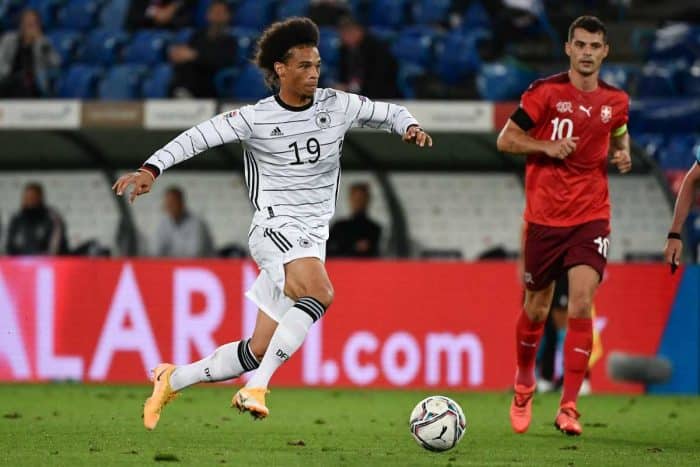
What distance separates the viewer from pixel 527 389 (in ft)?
28.2

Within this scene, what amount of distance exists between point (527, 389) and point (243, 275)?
5002 millimetres

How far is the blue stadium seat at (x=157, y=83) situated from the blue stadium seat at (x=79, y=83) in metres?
0.61

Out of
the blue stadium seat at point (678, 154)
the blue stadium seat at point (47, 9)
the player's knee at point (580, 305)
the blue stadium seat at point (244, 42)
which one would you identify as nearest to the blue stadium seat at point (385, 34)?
the blue stadium seat at point (244, 42)

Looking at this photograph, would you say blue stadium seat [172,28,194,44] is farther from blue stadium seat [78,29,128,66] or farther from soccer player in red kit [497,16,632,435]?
soccer player in red kit [497,16,632,435]

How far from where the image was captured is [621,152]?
852cm

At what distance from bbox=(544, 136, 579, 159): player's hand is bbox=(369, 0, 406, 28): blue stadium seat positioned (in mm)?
8911

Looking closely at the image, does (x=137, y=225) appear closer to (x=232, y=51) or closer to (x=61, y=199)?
(x=61, y=199)

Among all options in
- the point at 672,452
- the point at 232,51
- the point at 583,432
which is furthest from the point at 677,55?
the point at 672,452

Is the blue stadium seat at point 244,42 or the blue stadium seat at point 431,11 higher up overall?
the blue stadium seat at point 431,11

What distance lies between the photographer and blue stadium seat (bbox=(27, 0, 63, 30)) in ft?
58.9

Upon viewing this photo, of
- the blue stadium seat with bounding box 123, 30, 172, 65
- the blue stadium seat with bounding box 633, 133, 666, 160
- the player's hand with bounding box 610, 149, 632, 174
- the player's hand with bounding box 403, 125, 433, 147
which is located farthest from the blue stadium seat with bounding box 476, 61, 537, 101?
the player's hand with bounding box 403, 125, 433, 147

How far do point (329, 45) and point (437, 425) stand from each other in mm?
9371

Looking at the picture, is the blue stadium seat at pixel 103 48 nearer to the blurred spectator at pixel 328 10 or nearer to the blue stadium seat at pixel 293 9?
the blue stadium seat at pixel 293 9

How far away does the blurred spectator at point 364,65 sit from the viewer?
14734 millimetres
